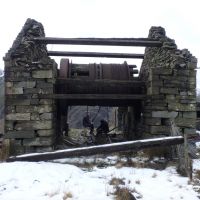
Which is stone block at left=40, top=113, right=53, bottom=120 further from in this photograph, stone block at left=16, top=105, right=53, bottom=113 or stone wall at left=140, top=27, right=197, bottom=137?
stone wall at left=140, top=27, right=197, bottom=137

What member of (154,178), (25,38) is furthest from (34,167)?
(25,38)

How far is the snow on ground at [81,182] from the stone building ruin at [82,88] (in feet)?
5.51

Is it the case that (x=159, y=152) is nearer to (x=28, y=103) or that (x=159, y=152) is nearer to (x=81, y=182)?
(x=81, y=182)

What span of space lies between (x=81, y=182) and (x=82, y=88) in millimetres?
4255

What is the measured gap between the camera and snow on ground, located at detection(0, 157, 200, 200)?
6.08 metres

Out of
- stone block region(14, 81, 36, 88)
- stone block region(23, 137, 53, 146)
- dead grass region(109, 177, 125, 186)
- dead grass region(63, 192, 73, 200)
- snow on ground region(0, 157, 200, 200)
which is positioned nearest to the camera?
dead grass region(63, 192, 73, 200)

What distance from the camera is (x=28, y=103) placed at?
378 inches

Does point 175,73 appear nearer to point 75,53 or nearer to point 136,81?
point 136,81

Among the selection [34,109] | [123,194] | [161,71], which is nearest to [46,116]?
[34,109]

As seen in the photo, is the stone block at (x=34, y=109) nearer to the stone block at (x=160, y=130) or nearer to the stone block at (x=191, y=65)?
the stone block at (x=160, y=130)

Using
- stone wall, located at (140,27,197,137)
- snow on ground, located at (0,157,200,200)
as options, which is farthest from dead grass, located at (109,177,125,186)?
stone wall, located at (140,27,197,137)

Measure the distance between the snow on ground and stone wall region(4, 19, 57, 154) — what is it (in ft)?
4.74

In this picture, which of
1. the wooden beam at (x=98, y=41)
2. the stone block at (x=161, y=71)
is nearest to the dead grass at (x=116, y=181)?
the stone block at (x=161, y=71)

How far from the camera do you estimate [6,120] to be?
955cm
